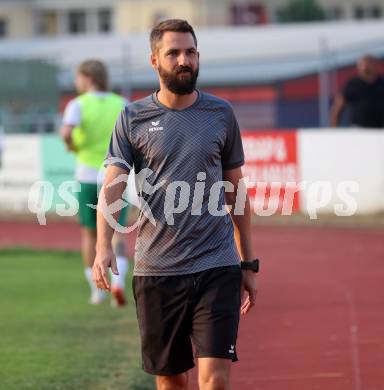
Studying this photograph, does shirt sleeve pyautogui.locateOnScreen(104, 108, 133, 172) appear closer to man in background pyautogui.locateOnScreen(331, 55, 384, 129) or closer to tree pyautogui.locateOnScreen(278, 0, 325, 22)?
man in background pyautogui.locateOnScreen(331, 55, 384, 129)

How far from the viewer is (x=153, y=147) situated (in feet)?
20.1

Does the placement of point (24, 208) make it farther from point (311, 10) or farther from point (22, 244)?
point (311, 10)

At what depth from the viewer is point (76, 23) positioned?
7456 centimetres

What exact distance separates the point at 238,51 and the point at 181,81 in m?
41.4

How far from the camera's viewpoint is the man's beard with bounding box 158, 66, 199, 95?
19.8ft

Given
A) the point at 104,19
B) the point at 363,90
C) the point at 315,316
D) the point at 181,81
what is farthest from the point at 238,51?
the point at 181,81

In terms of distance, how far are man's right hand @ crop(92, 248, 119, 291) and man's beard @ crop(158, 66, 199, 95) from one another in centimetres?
80

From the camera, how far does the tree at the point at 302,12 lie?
66188mm

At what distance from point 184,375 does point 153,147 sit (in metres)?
1.10

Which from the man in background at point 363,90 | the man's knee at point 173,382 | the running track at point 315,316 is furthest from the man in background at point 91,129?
the man in background at point 363,90

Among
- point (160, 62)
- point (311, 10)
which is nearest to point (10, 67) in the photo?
point (160, 62)

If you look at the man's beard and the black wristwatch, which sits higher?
the man's beard

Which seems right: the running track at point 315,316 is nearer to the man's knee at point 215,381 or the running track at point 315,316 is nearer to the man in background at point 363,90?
the man in background at point 363,90

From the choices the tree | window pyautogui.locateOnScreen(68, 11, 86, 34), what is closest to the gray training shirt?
the tree
